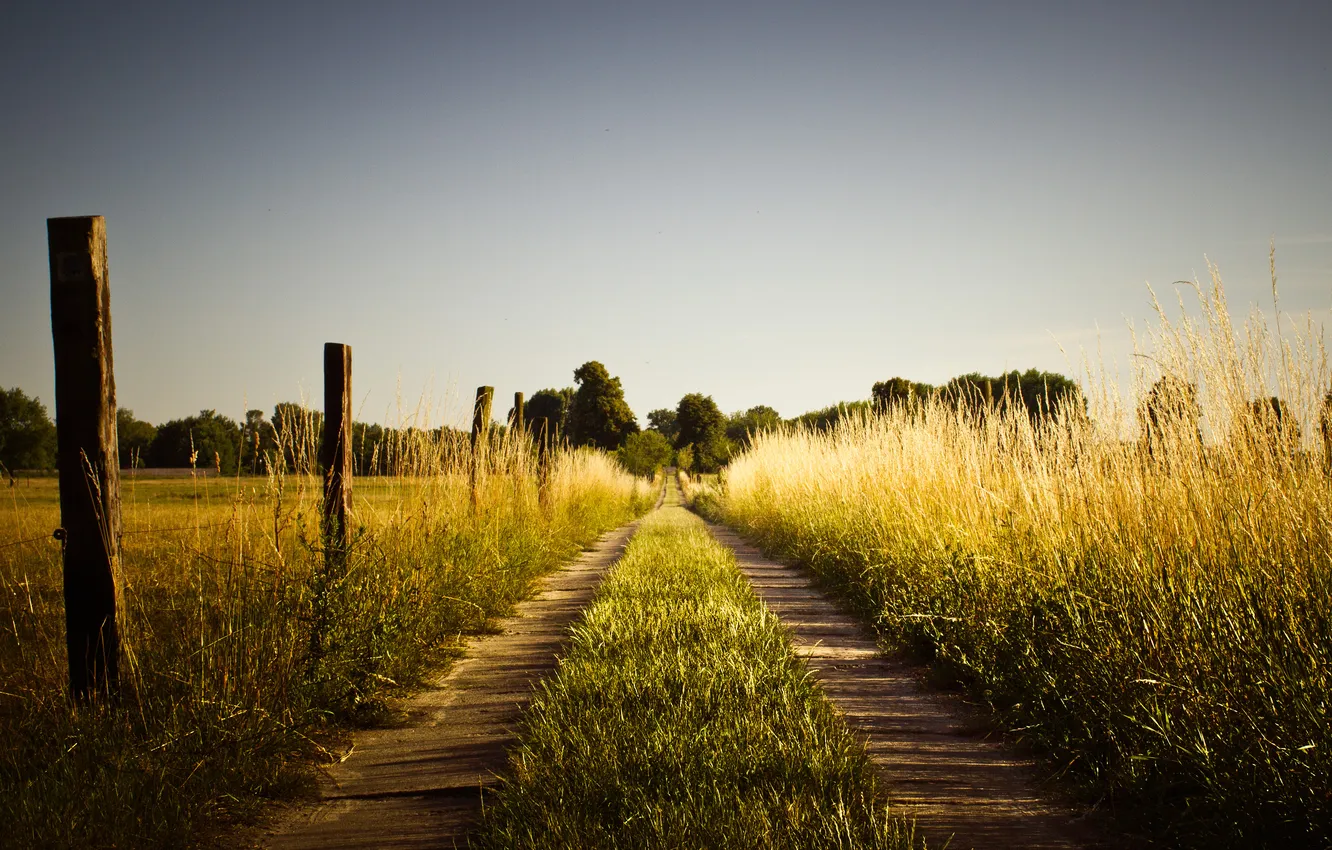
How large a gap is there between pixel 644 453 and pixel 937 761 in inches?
1174

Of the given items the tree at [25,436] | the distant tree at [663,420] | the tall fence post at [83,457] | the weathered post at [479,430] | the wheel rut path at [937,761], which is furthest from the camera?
the distant tree at [663,420]

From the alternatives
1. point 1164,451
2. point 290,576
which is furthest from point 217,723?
point 1164,451

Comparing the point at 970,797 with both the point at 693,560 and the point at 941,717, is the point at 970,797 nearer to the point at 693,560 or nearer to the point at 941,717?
the point at 941,717

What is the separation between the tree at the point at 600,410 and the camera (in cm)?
4788

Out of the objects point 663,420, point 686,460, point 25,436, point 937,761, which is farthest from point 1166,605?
point 663,420

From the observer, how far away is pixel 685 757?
7.45ft


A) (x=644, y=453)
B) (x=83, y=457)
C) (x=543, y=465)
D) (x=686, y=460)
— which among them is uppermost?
(x=83, y=457)

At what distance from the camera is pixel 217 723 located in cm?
245

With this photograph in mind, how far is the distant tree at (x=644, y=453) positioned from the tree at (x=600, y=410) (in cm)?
1122

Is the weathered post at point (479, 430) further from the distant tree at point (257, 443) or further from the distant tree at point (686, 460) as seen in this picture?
the distant tree at point (686, 460)

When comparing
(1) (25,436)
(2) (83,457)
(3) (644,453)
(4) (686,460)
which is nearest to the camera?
(2) (83,457)

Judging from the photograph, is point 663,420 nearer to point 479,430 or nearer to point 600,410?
point 600,410

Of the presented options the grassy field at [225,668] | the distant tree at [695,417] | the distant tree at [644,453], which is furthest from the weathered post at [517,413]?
the distant tree at [695,417]

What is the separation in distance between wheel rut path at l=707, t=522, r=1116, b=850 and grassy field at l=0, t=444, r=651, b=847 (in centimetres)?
208
